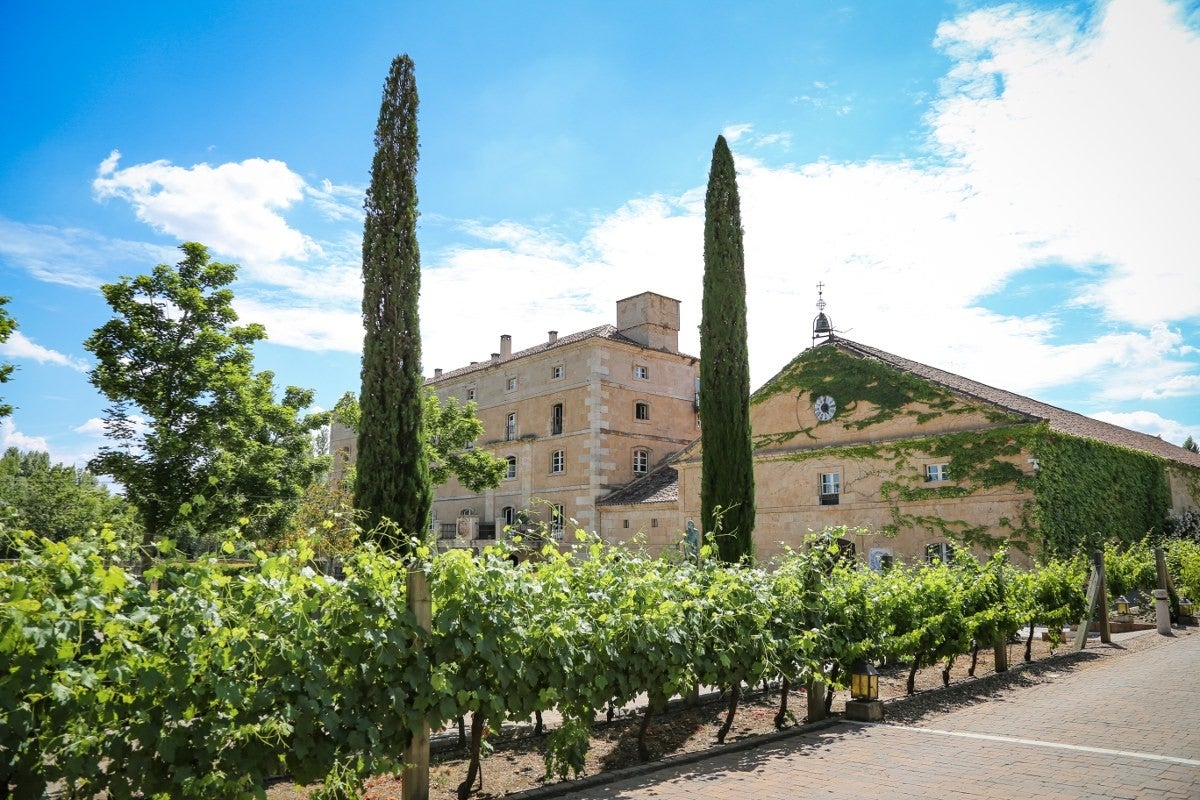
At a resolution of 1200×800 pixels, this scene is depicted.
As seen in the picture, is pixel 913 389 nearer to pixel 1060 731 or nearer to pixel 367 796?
pixel 1060 731

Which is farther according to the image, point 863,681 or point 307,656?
point 863,681

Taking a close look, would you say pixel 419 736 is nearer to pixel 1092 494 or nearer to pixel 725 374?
pixel 725 374

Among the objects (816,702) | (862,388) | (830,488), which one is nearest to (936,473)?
(830,488)

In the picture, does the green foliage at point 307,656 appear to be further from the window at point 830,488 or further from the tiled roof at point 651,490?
the tiled roof at point 651,490

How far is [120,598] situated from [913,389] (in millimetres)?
23641

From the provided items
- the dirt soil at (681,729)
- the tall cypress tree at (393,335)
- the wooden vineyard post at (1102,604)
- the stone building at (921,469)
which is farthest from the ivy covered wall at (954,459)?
the tall cypress tree at (393,335)

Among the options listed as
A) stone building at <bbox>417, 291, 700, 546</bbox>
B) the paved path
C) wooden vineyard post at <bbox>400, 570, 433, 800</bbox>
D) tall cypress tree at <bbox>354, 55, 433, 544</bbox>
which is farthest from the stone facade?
wooden vineyard post at <bbox>400, 570, 433, 800</bbox>

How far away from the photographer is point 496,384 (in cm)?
3959

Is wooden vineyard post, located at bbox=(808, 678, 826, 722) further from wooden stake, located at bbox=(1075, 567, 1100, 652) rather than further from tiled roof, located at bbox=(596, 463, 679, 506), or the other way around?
tiled roof, located at bbox=(596, 463, 679, 506)

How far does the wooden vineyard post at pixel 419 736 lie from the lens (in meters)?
5.11

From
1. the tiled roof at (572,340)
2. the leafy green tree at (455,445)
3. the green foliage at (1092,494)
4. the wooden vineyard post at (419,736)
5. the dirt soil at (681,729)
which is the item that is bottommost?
the dirt soil at (681,729)

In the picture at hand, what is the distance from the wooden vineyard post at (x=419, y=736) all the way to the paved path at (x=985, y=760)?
1225mm

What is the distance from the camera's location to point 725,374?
14578mm

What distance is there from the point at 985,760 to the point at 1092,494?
2027 cm
